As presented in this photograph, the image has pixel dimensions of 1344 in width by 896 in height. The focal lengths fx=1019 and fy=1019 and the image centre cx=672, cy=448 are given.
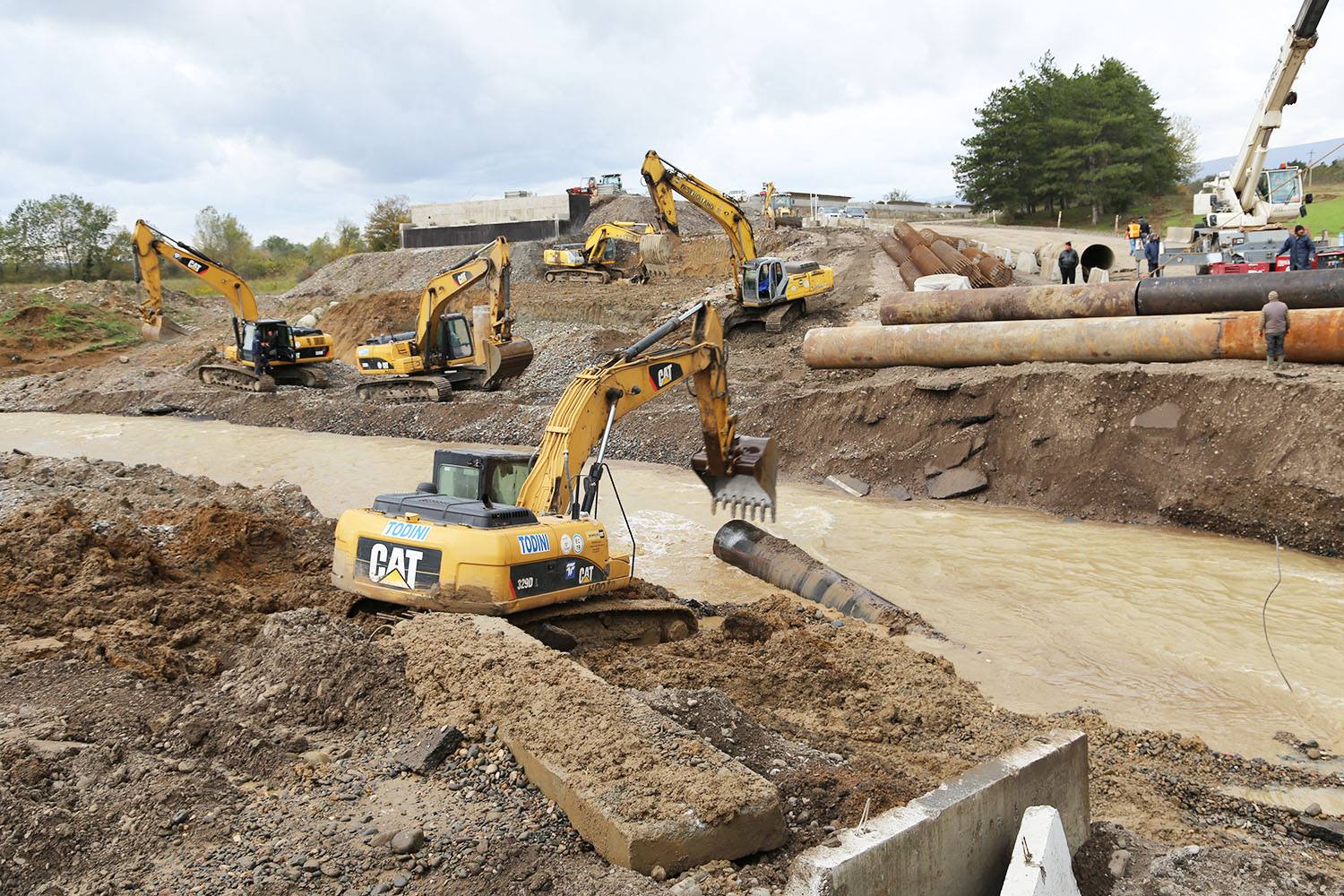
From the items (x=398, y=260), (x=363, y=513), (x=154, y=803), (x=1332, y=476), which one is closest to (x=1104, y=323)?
(x=1332, y=476)

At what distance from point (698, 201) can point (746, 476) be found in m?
13.7

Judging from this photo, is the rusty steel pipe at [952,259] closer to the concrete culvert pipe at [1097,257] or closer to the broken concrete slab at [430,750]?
the concrete culvert pipe at [1097,257]

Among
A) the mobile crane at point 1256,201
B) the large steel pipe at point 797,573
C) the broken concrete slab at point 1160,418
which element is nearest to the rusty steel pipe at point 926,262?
the mobile crane at point 1256,201

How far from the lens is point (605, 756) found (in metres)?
4.97

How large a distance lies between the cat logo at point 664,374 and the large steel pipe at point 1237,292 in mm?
8669

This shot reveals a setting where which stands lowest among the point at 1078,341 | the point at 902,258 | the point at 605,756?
the point at 605,756

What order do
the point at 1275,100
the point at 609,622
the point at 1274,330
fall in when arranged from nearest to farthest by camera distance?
the point at 609,622 < the point at 1274,330 < the point at 1275,100

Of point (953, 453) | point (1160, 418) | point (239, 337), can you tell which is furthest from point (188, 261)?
point (1160, 418)

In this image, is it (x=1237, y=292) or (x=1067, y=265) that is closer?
(x=1237, y=292)

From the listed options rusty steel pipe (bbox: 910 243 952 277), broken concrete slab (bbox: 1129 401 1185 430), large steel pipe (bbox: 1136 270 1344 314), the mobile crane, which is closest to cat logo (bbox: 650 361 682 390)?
broken concrete slab (bbox: 1129 401 1185 430)

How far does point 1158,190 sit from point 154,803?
172 feet

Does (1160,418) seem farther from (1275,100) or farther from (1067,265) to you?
(1275,100)

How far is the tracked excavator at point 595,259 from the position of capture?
3581 cm

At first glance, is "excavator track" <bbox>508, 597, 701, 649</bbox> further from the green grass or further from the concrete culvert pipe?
the green grass
